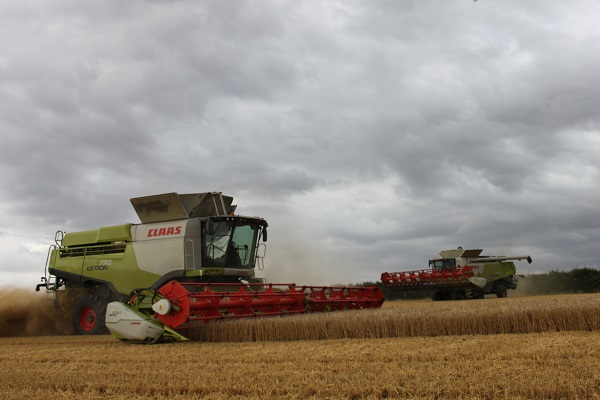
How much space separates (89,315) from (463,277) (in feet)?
54.3

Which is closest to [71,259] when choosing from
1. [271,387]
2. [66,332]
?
[66,332]

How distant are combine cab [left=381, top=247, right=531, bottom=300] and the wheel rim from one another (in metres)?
16.3

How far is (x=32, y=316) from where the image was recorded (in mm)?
12898

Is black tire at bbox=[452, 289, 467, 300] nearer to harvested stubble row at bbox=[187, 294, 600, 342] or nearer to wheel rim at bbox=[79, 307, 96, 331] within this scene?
harvested stubble row at bbox=[187, 294, 600, 342]

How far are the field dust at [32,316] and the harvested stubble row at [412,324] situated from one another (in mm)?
5777

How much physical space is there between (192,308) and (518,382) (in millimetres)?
5585

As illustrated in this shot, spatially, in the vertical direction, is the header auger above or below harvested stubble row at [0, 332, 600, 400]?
above

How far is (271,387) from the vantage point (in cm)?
403

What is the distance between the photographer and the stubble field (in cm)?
386

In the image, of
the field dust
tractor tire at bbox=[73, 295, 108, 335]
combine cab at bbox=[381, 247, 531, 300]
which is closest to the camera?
tractor tire at bbox=[73, 295, 108, 335]

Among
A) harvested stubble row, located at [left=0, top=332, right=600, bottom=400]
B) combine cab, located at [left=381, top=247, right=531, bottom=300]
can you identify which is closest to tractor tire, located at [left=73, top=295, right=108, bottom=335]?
harvested stubble row, located at [left=0, top=332, right=600, bottom=400]

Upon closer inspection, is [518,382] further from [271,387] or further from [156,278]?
[156,278]

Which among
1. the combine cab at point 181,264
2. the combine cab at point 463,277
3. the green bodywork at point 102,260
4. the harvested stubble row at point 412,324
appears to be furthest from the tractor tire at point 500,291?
the green bodywork at point 102,260

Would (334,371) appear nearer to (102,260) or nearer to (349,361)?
(349,361)
